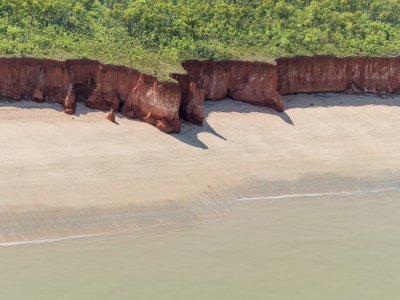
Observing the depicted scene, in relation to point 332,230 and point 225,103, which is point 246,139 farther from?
point 332,230

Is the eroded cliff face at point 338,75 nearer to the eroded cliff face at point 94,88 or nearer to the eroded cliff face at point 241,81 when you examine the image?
the eroded cliff face at point 241,81

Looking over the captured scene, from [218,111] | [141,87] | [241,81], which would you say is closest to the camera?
[141,87]

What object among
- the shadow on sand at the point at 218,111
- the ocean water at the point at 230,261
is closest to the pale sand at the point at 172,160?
the shadow on sand at the point at 218,111

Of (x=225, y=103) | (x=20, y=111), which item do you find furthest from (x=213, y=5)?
(x=20, y=111)

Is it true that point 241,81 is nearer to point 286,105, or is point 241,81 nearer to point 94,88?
point 286,105

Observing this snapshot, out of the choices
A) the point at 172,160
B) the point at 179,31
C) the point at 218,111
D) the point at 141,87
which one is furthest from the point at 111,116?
the point at 179,31

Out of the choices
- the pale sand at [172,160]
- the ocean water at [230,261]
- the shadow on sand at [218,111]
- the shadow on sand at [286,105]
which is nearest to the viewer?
the ocean water at [230,261]
